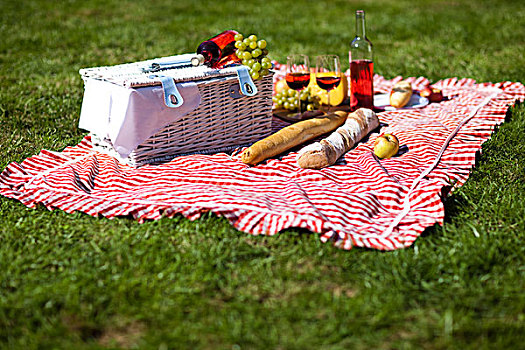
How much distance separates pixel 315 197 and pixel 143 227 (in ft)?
2.76

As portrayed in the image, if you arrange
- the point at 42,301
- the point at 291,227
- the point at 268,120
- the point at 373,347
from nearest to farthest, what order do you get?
the point at 373,347 < the point at 42,301 < the point at 291,227 < the point at 268,120

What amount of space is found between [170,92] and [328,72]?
44.9 inches

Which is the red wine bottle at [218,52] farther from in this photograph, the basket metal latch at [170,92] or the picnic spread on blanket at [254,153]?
the basket metal latch at [170,92]

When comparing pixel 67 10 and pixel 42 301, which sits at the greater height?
pixel 67 10

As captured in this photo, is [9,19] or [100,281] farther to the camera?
[9,19]

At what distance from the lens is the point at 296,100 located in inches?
157

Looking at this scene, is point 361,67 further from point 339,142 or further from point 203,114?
point 203,114

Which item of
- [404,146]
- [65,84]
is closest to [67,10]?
[65,84]

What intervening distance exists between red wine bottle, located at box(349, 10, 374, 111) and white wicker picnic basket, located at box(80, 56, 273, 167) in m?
0.71

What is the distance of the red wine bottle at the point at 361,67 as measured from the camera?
391cm

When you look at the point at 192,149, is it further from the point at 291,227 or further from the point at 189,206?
the point at 291,227

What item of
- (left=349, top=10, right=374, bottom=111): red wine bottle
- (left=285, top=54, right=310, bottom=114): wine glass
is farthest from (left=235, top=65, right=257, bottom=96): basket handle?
(left=349, top=10, right=374, bottom=111): red wine bottle

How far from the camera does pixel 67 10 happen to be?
8.71m

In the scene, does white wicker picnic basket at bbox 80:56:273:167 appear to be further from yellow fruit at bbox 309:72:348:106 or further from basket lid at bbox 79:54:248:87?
yellow fruit at bbox 309:72:348:106
